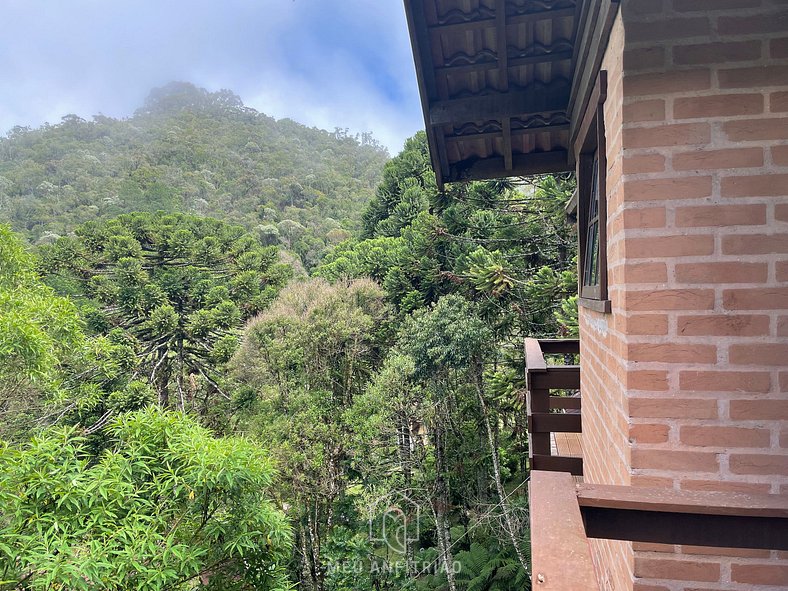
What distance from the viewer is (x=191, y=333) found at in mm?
11898

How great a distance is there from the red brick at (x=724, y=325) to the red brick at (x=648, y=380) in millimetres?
111

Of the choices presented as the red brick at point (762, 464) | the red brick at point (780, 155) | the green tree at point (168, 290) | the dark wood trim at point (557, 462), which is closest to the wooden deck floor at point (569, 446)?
the dark wood trim at point (557, 462)

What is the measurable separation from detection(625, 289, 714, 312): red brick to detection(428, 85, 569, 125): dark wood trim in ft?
4.35

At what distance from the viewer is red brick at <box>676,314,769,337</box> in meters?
0.96

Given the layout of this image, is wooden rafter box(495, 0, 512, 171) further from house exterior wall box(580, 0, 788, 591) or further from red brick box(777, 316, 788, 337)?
red brick box(777, 316, 788, 337)

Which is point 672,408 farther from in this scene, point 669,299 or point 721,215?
point 721,215

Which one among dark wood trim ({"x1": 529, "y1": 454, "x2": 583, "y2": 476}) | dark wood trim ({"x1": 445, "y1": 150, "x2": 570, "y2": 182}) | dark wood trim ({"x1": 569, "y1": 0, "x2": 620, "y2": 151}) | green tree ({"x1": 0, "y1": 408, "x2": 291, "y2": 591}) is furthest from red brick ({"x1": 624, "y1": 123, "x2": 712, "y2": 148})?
green tree ({"x1": 0, "y1": 408, "x2": 291, "y2": 591})

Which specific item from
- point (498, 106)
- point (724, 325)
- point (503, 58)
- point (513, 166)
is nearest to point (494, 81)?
point (498, 106)

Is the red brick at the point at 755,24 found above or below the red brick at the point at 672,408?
above

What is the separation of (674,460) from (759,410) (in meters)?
0.21

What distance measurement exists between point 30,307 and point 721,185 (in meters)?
7.65

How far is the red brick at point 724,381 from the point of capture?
37.5 inches

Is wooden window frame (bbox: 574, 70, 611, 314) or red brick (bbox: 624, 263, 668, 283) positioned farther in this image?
wooden window frame (bbox: 574, 70, 611, 314)

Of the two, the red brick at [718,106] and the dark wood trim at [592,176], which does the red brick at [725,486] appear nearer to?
the dark wood trim at [592,176]
